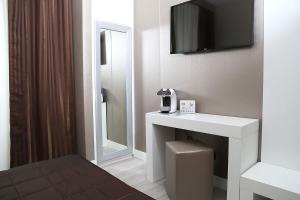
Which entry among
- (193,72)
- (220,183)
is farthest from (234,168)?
(193,72)

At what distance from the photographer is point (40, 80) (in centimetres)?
236

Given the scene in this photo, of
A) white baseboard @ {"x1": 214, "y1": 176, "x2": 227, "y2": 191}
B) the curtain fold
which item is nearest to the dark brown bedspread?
the curtain fold

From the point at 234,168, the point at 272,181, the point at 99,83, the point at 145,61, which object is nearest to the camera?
the point at 272,181

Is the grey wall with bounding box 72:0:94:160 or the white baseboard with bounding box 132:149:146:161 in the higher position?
the grey wall with bounding box 72:0:94:160

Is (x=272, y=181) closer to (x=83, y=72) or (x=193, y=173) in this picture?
(x=193, y=173)

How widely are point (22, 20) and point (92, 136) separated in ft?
4.95

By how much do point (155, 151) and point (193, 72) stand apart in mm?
1006

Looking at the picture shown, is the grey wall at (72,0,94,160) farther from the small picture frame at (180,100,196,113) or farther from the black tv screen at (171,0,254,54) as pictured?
the small picture frame at (180,100,196,113)

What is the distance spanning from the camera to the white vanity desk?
1.68 meters

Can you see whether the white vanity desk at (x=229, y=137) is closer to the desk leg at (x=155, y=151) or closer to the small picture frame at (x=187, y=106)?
the desk leg at (x=155, y=151)

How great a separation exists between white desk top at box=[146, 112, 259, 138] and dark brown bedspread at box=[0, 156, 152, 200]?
888 mm

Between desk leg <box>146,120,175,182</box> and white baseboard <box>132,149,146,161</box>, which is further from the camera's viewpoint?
white baseboard <box>132,149,146,161</box>

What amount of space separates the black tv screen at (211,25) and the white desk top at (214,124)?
2.36 feet

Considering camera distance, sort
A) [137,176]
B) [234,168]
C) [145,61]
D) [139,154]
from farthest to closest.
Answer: [139,154], [145,61], [137,176], [234,168]
